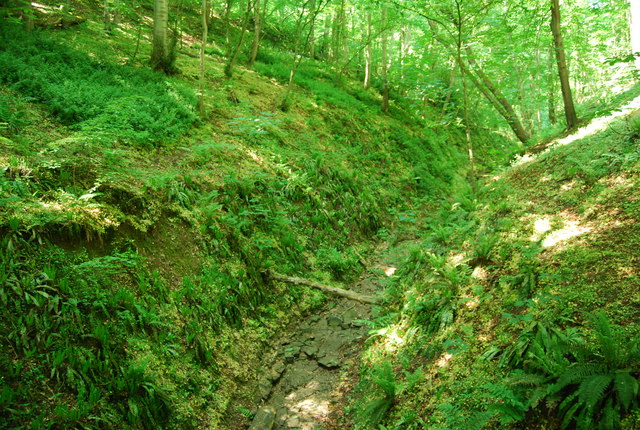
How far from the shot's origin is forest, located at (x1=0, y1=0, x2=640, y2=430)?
3.31 metres

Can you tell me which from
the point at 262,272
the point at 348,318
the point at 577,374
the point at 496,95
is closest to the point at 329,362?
the point at 348,318

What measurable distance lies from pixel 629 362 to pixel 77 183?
22.4 ft

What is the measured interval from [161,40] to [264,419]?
10.5m

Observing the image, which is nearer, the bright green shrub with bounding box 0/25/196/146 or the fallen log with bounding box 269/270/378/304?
the bright green shrub with bounding box 0/25/196/146

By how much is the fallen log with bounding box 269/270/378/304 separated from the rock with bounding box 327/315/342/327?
0.48 m

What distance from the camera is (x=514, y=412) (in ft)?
9.44

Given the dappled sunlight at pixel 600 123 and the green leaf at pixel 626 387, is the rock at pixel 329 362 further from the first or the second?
the dappled sunlight at pixel 600 123

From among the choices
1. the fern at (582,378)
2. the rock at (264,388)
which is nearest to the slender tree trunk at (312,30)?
the rock at (264,388)

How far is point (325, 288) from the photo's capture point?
7520mm

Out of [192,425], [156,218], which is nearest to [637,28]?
[156,218]

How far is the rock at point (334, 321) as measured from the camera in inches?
278

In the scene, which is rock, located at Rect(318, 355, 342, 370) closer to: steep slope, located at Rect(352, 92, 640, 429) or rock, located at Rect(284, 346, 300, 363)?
rock, located at Rect(284, 346, 300, 363)

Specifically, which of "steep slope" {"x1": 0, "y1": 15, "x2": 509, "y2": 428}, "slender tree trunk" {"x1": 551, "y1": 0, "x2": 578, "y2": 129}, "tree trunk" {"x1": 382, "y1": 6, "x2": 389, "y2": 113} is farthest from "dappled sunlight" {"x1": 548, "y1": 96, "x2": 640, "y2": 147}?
"tree trunk" {"x1": 382, "y1": 6, "x2": 389, "y2": 113}

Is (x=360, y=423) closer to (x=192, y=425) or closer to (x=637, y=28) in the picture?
(x=192, y=425)
